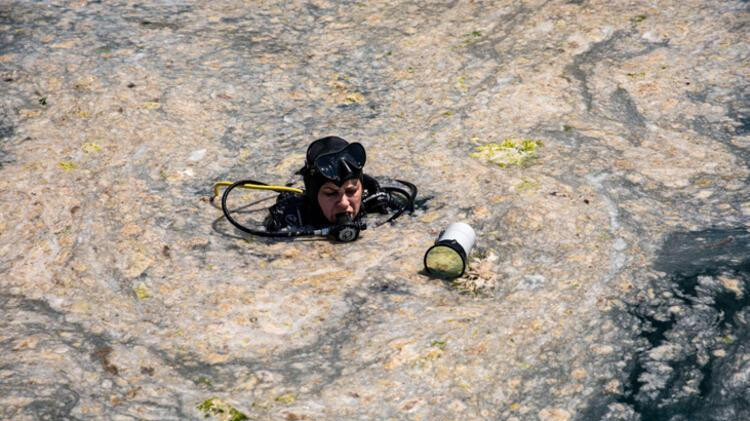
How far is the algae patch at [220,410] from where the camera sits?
477 cm

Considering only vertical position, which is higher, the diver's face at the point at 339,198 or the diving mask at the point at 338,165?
the diving mask at the point at 338,165

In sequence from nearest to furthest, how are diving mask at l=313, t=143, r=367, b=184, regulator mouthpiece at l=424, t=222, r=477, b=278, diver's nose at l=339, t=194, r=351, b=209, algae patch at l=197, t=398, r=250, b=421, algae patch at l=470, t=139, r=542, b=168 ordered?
algae patch at l=197, t=398, r=250, b=421
regulator mouthpiece at l=424, t=222, r=477, b=278
diving mask at l=313, t=143, r=367, b=184
diver's nose at l=339, t=194, r=351, b=209
algae patch at l=470, t=139, r=542, b=168

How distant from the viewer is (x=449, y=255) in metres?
5.96

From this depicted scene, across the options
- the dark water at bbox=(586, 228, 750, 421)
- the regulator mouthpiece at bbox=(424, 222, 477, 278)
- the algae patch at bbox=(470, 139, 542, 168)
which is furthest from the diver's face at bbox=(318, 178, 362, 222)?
the dark water at bbox=(586, 228, 750, 421)

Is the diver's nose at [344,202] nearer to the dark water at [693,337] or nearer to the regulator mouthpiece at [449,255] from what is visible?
the regulator mouthpiece at [449,255]

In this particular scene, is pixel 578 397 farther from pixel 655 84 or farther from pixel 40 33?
pixel 40 33

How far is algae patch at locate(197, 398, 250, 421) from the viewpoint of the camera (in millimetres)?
4773

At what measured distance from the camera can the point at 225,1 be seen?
10352 mm

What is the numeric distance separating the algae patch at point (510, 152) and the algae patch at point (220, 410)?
3528mm

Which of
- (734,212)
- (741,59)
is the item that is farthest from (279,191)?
(741,59)

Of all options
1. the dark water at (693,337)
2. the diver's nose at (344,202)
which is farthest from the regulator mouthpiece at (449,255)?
the dark water at (693,337)

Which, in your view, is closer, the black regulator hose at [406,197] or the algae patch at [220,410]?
the algae patch at [220,410]

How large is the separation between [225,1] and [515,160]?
15.6ft

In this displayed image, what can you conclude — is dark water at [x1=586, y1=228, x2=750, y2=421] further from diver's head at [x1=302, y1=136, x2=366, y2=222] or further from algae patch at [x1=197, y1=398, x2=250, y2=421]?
diver's head at [x1=302, y1=136, x2=366, y2=222]
